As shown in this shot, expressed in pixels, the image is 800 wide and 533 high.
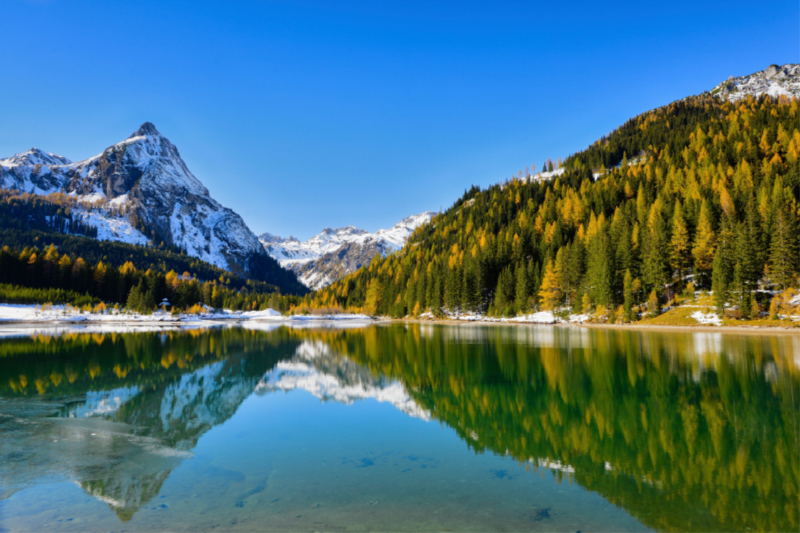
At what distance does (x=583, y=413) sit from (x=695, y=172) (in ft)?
357

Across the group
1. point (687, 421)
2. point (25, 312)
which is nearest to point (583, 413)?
point (687, 421)

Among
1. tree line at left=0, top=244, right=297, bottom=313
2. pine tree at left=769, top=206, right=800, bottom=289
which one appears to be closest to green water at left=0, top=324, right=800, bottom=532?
pine tree at left=769, top=206, right=800, bottom=289

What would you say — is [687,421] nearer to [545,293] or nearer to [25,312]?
[545,293]

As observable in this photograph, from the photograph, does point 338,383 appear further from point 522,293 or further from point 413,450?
point 522,293

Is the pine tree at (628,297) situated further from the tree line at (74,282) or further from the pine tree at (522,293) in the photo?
the tree line at (74,282)

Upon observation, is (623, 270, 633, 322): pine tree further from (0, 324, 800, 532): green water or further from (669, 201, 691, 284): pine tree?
(0, 324, 800, 532): green water

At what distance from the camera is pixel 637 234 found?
255 ft

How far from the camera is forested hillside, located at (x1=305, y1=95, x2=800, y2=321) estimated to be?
5719 cm

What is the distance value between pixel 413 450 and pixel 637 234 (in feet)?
268

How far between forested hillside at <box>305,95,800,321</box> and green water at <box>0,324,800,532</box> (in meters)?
43.0

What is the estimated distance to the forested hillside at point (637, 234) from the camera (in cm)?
5719

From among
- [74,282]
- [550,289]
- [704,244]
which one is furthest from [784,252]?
[74,282]

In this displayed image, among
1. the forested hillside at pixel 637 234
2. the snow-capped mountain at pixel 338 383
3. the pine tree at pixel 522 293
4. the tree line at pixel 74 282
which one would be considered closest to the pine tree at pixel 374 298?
the forested hillside at pixel 637 234

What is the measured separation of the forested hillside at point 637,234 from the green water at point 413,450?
43028mm
